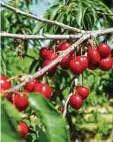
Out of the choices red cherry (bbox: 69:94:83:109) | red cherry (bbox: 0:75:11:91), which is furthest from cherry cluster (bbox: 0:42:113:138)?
red cherry (bbox: 0:75:11:91)

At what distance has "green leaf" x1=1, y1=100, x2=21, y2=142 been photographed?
1.07m

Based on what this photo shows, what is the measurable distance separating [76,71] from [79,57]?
0.06 meters

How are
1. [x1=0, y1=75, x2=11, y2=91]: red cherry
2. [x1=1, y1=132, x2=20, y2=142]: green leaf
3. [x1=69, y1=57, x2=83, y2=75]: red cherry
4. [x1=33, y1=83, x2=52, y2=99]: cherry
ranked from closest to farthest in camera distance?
[x1=1, y1=132, x2=20, y2=142]: green leaf → [x1=0, y1=75, x2=11, y2=91]: red cherry → [x1=33, y1=83, x2=52, y2=99]: cherry → [x1=69, y1=57, x2=83, y2=75]: red cherry

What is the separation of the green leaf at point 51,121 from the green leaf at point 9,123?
4.5 inches

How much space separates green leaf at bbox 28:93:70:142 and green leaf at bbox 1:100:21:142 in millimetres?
115

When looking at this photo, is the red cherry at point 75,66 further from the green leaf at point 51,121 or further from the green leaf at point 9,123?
the green leaf at point 9,123

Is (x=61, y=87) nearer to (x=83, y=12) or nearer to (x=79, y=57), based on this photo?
(x=83, y=12)

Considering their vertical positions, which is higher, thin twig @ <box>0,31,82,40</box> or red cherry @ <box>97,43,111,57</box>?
thin twig @ <box>0,31,82,40</box>

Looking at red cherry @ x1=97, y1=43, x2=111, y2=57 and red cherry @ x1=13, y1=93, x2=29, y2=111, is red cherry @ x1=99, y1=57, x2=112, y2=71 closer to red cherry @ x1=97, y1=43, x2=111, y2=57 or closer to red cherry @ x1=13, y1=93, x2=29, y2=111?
red cherry @ x1=97, y1=43, x2=111, y2=57

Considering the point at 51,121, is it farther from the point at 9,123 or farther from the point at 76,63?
the point at 76,63

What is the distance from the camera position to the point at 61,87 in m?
3.62

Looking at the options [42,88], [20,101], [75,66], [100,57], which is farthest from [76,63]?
[20,101]

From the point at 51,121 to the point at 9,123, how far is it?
0.49 feet

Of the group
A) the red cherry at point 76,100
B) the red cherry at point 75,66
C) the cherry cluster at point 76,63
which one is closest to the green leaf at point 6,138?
the cherry cluster at point 76,63
